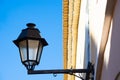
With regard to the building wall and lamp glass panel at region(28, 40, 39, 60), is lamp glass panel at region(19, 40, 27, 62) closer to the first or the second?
lamp glass panel at region(28, 40, 39, 60)

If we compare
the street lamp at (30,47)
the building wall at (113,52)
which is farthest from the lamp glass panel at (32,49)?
the building wall at (113,52)

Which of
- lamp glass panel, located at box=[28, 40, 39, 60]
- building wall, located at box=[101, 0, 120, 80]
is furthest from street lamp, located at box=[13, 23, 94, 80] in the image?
building wall, located at box=[101, 0, 120, 80]

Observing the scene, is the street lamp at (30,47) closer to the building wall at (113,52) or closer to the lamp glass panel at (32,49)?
the lamp glass panel at (32,49)

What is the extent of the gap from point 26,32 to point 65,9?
4.96 m

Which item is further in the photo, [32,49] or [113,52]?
[32,49]

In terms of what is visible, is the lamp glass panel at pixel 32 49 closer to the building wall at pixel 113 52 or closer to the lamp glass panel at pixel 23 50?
the lamp glass panel at pixel 23 50

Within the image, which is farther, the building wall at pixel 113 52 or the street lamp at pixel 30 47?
the street lamp at pixel 30 47

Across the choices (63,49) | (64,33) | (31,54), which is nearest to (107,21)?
(31,54)

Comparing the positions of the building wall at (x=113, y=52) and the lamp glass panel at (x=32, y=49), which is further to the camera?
the lamp glass panel at (x=32, y=49)

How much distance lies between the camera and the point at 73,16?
9.52m

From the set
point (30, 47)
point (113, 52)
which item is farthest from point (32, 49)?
point (113, 52)

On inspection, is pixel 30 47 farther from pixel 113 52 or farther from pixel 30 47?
pixel 113 52

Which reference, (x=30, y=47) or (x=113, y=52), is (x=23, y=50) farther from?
(x=113, y=52)

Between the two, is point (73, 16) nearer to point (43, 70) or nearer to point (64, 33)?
point (64, 33)
